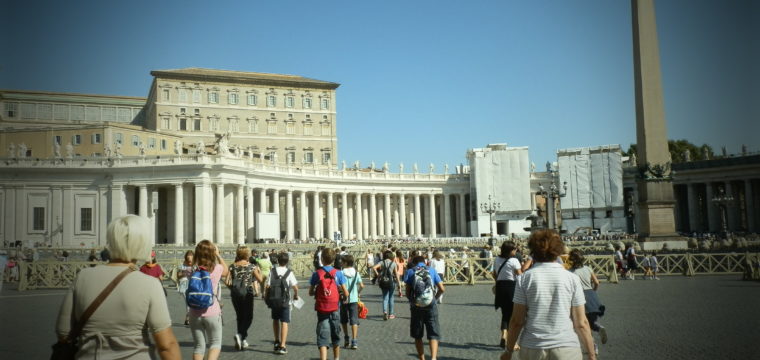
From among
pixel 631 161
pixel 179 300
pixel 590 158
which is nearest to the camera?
pixel 179 300

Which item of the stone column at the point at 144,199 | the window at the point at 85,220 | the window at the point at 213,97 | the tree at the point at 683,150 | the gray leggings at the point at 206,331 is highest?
the window at the point at 213,97

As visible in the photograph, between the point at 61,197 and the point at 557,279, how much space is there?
52.8m

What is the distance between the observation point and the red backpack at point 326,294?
958 cm

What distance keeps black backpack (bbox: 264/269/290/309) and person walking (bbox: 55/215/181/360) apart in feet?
21.9

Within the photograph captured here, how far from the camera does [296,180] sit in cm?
6650

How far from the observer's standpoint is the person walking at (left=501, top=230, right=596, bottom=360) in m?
4.93

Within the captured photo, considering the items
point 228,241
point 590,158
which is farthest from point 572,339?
point 590,158

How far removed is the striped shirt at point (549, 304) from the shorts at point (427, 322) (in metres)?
4.12

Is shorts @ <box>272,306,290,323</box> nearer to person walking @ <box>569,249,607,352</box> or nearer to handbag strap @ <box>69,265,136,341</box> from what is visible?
person walking @ <box>569,249,607,352</box>

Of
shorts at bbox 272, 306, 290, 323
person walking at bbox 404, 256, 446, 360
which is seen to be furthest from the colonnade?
person walking at bbox 404, 256, 446, 360

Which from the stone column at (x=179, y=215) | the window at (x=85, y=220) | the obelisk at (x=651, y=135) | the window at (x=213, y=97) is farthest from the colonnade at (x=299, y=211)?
the obelisk at (x=651, y=135)

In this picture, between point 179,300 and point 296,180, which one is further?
point 296,180

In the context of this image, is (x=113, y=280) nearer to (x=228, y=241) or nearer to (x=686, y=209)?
(x=228, y=241)

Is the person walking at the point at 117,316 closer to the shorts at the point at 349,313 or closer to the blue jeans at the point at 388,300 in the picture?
the shorts at the point at 349,313
